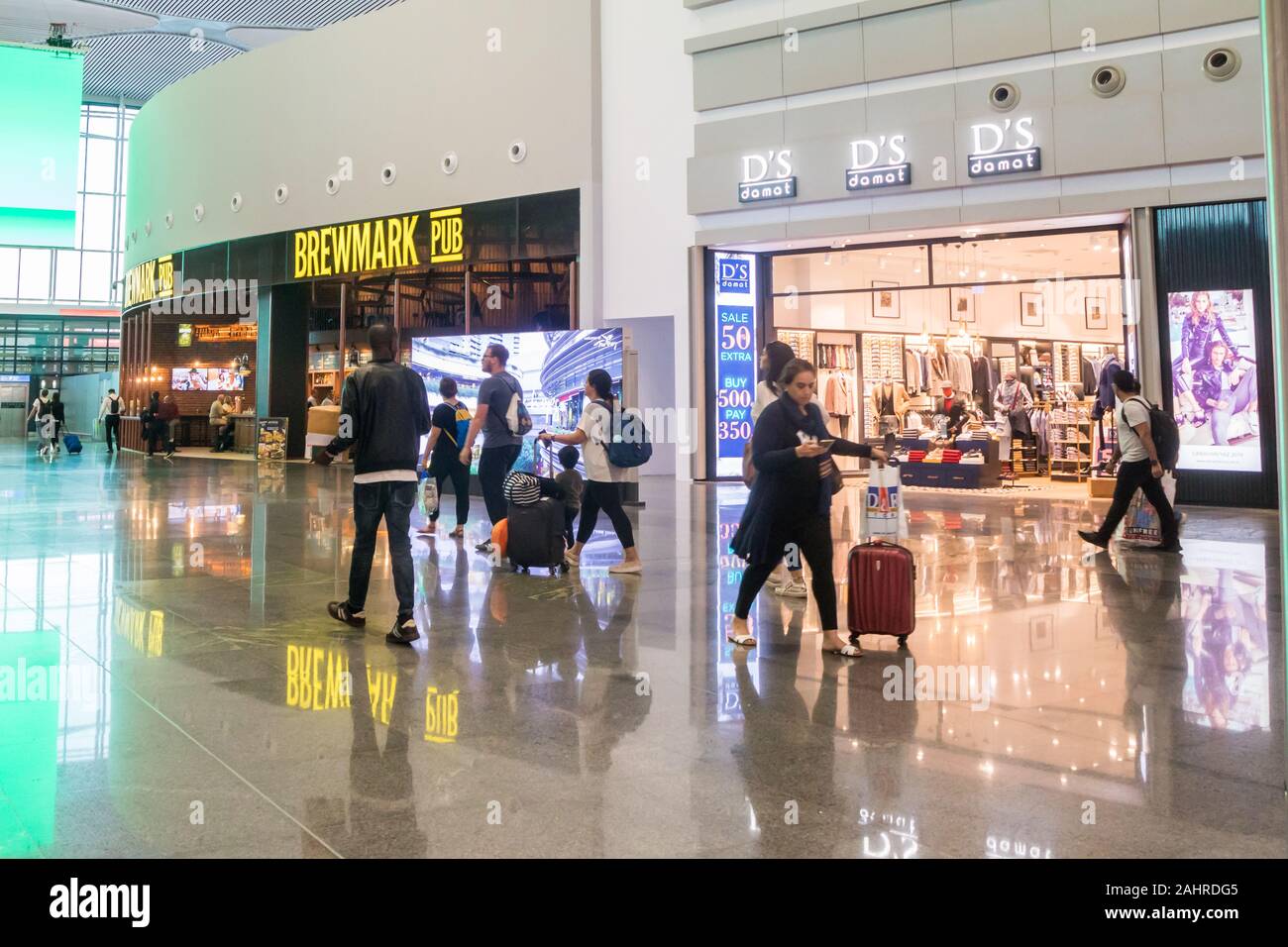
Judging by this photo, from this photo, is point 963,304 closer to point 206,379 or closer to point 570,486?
point 570,486

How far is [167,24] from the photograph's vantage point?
31625 mm

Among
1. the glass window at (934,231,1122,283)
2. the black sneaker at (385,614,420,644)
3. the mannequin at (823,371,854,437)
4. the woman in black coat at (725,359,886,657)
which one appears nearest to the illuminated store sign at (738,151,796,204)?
the glass window at (934,231,1122,283)

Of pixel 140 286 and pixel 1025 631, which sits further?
pixel 140 286

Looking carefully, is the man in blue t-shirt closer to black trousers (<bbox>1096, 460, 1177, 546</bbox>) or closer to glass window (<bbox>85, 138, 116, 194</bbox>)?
black trousers (<bbox>1096, 460, 1177, 546</bbox>)

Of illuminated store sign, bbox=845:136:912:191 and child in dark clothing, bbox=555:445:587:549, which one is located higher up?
illuminated store sign, bbox=845:136:912:191

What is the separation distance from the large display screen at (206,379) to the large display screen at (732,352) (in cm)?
2263

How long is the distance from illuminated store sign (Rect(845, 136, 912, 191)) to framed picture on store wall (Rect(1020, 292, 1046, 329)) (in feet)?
15.3

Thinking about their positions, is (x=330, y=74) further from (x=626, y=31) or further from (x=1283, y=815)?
(x=1283, y=815)

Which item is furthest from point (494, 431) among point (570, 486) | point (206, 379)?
point (206, 379)

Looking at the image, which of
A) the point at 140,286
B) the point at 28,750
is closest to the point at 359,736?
the point at 28,750

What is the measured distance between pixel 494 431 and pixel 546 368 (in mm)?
5668

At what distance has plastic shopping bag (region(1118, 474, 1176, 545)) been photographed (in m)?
9.38

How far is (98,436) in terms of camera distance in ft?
140
